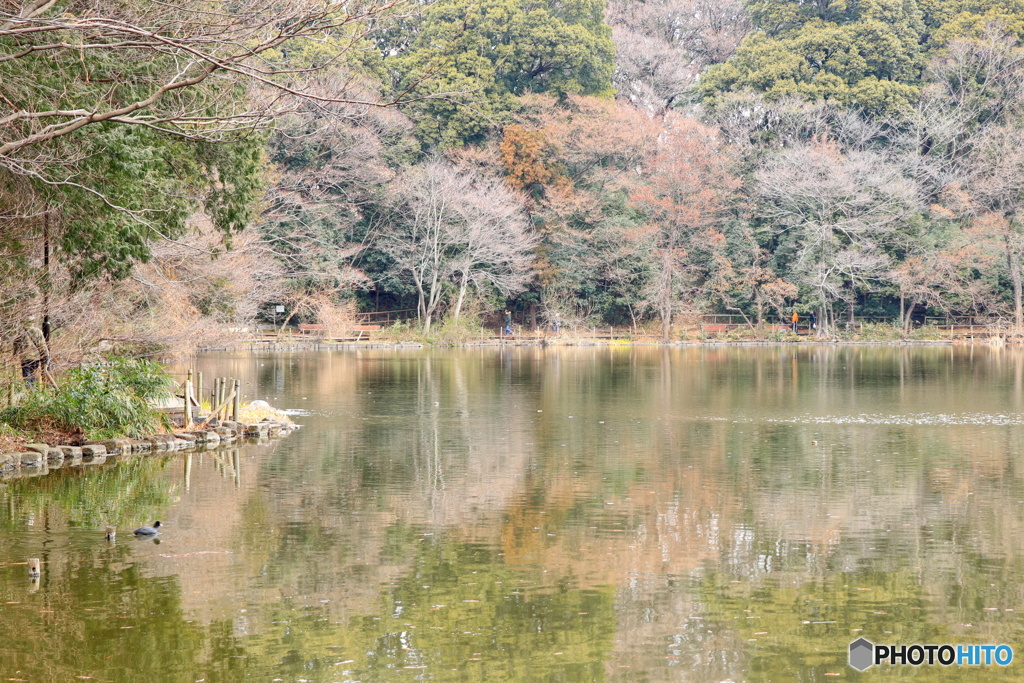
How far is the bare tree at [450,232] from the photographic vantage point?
49.3 m

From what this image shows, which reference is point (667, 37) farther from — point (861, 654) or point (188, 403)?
point (861, 654)

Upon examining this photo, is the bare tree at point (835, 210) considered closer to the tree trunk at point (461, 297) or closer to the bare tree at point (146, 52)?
the tree trunk at point (461, 297)

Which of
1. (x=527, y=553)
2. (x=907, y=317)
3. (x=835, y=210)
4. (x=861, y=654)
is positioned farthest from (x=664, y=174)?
(x=861, y=654)

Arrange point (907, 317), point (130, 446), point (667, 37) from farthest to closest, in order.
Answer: point (667, 37) → point (907, 317) → point (130, 446)

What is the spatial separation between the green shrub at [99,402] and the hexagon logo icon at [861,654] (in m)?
12.1

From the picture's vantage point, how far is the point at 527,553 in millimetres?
10039

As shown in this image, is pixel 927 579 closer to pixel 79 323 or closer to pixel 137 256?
pixel 137 256

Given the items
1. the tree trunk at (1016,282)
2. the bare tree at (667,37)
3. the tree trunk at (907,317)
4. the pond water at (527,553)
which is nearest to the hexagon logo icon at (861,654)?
the pond water at (527,553)

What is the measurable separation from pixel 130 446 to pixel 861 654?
39.7 ft

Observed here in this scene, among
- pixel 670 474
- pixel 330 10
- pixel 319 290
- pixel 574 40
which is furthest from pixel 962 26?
pixel 330 10

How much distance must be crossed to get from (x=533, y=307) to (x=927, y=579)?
46150 mm

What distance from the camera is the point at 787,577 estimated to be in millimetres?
9125

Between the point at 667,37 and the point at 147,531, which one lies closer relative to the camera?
the point at 147,531

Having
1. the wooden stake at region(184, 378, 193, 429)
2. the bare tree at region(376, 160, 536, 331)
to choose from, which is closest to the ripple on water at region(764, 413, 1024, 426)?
the wooden stake at region(184, 378, 193, 429)
